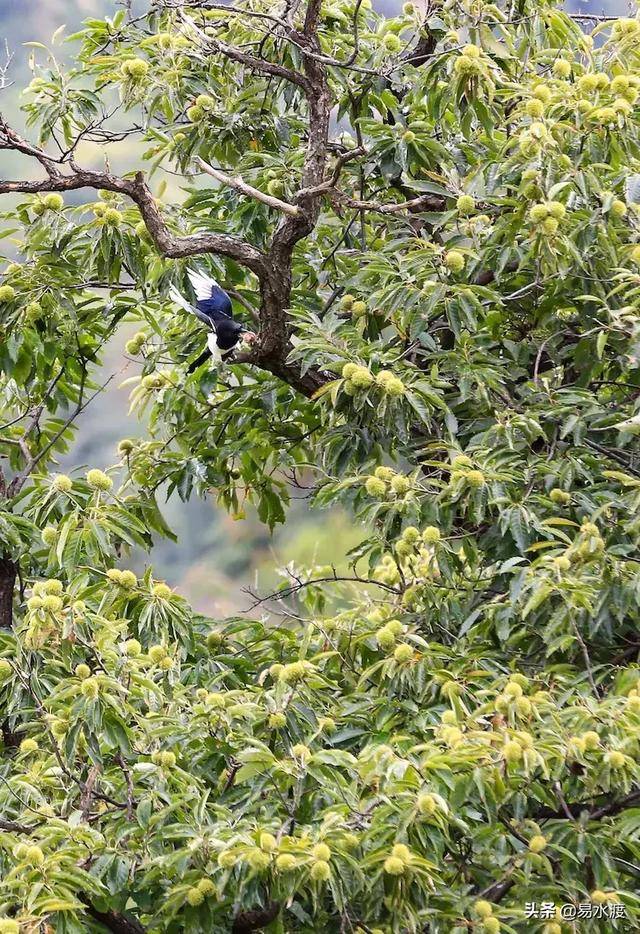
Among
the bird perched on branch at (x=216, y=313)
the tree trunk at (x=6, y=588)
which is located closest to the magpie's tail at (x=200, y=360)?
the bird perched on branch at (x=216, y=313)

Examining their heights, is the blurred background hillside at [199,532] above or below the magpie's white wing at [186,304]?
above

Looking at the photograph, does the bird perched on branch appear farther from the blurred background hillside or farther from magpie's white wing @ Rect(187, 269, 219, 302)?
the blurred background hillside

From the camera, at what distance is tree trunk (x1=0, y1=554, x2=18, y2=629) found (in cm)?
365

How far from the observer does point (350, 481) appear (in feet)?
9.51

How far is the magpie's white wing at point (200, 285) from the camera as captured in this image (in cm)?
346

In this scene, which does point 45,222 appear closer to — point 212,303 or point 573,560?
point 212,303

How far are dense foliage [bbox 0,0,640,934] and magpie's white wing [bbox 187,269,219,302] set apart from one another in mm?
37

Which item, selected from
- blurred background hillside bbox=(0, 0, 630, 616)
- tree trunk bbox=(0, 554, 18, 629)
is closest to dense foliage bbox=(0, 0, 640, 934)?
tree trunk bbox=(0, 554, 18, 629)

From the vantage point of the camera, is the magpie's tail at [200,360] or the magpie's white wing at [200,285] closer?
the magpie's white wing at [200,285]

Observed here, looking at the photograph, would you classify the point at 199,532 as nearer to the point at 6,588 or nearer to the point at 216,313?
the point at 6,588

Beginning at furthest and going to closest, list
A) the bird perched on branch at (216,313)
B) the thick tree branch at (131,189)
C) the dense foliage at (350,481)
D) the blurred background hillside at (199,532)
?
the blurred background hillside at (199,532) < the bird perched on branch at (216,313) < the thick tree branch at (131,189) < the dense foliage at (350,481)

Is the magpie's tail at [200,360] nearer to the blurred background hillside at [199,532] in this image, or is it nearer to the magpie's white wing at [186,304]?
the magpie's white wing at [186,304]

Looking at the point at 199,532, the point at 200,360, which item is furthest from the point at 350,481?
the point at 199,532

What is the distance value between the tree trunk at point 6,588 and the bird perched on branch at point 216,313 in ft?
2.79
